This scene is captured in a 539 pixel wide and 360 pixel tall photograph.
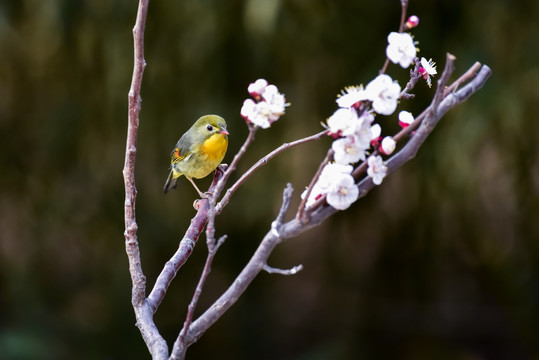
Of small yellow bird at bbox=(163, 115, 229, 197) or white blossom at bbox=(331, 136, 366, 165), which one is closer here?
white blossom at bbox=(331, 136, 366, 165)

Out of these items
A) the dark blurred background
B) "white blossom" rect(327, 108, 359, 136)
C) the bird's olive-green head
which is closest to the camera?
"white blossom" rect(327, 108, 359, 136)

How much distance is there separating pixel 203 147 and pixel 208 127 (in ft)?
0.17

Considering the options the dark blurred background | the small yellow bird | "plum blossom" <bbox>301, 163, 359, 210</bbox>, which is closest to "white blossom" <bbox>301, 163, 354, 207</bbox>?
"plum blossom" <bbox>301, 163, 359, 210</bbox>

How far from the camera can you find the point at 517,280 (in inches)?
95.5

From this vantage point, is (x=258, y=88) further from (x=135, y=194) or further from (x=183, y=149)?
(x=183, y=149)

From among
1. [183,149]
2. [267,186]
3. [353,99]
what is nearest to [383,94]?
[353,99]

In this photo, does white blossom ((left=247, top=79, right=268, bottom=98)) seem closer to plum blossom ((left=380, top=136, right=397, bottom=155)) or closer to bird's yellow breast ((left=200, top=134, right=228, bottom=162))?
plum blossom ((left=380, top=136, right=397, bottom=155))

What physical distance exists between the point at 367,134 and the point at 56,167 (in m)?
2.34

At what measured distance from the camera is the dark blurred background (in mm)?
2260

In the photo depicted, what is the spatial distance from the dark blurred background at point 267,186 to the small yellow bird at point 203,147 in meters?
1.17

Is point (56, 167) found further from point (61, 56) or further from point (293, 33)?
point (293, 33)

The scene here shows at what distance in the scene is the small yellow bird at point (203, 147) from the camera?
0.93 metres

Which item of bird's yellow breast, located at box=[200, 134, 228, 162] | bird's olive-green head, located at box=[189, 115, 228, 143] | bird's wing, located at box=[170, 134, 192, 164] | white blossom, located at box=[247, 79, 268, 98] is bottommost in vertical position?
white blossom, located at box=[247, 79, 268, 98]

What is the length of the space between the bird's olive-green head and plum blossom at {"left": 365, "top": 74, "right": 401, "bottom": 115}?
348 mm
